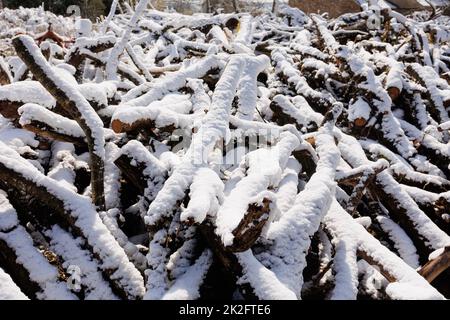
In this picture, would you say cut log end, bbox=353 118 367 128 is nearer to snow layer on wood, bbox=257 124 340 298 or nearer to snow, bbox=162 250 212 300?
snow layer on wood, bbox=257 124 340 298

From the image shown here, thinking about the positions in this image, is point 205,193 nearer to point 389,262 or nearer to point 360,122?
point 389,262

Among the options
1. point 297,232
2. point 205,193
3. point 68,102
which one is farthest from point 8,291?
point 297,232

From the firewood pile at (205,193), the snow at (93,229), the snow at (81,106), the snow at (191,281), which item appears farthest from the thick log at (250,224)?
the snow at (81,106)

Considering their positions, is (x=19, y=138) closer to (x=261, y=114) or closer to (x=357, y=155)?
(x=261, y=114)

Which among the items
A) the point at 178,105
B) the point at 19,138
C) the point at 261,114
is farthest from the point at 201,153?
the point at 261,114

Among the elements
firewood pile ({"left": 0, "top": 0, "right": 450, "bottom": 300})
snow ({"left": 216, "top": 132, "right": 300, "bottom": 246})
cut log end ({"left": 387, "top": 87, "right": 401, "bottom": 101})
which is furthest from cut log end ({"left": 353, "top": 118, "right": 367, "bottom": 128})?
snow ({"left": 216, "top": 132, "right": 300, "bottom": 246})

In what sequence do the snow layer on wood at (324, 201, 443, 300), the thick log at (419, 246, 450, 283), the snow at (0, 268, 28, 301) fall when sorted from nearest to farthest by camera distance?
the snow at (0, 268, 28, 301), the snow layer on wood at (324, 201, 443, 300), the thick log at (419, 246, 450, 283)

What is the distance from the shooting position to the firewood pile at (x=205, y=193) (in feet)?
3.92

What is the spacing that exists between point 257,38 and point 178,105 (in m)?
3.79

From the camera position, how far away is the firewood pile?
120 centimetres

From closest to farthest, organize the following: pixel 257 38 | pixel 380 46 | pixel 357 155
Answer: pixel 357 155
pixel 380 46
pixel 257 38

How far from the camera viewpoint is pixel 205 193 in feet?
3.93

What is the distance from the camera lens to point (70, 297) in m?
1.20

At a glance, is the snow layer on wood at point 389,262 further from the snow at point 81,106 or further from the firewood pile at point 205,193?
the snow at point 81,106
